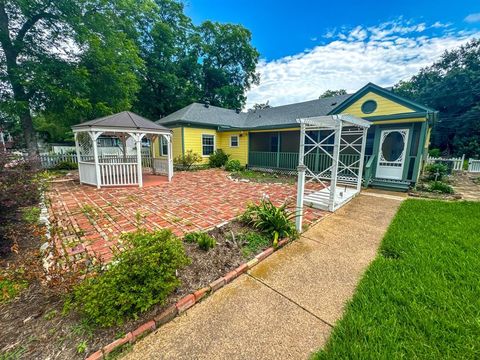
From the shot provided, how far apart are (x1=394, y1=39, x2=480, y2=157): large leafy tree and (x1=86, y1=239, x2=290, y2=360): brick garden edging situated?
28835mm

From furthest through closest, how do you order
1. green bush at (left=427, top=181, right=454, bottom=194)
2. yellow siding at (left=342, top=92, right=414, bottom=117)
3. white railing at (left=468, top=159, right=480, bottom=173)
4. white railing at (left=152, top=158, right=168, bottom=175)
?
white railing at (left=468, top=159, right=480, bottom=173), white railing at (left=152, top=158, right=168, bottom=175), yellow siding at (left=342, top=92, right=414, bottom=117), green bush at (left=427, top=181, right=454, bottom=194)

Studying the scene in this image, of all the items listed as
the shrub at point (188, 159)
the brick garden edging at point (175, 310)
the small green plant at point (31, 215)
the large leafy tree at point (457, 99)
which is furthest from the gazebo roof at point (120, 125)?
the large leafy tree at point (457, 99)

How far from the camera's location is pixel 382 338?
1.74m

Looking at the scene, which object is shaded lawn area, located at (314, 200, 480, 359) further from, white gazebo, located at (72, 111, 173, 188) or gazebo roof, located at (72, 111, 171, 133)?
gazebo roof, located at (72, 111, 171, 133)

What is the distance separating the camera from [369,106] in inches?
337

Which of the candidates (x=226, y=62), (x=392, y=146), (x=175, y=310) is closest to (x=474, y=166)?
(x=392, y=146)

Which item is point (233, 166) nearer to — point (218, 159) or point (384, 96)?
point (218, 159)

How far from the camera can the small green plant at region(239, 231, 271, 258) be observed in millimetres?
3195

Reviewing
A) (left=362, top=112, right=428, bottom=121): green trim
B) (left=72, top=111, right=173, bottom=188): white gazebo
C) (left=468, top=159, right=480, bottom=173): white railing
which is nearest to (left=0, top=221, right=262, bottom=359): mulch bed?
(left=72, top=111, right=173, bottom=188): white gazebo

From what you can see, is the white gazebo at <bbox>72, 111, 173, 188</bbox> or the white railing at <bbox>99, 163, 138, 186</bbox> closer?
the white gazebo at <bbox>72, 111, 173, 188</bbox>

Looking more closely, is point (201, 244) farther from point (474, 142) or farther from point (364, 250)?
point (474, 142)

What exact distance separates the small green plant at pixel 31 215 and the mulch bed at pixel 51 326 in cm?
255

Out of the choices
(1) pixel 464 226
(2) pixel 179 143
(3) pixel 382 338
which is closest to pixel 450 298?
(3) pixel 382 338

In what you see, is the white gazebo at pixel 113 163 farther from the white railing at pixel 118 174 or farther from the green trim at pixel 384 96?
the green trim at pixel 384 96
